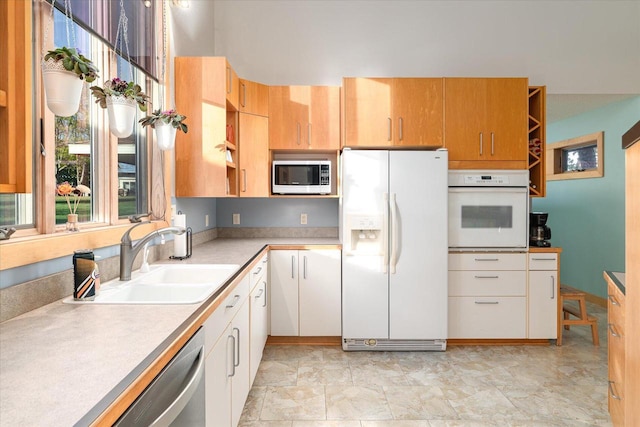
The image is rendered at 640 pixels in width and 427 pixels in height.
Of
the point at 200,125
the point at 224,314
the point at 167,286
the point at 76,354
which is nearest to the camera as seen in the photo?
the point at 76,354

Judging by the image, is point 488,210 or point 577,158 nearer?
point 488,210

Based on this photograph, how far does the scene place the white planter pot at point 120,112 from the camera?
1.39m

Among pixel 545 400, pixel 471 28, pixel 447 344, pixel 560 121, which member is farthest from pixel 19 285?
pixel 560 121

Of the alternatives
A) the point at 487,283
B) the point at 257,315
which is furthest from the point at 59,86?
the point at 487,283

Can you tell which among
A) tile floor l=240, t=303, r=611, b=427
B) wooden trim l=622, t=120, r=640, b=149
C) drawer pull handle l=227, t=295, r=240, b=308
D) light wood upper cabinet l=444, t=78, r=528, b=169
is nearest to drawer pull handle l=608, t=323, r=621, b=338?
tile floor l=240, t=303, r=611, b=427

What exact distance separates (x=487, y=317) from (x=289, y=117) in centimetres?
246

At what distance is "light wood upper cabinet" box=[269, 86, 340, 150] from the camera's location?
329cm

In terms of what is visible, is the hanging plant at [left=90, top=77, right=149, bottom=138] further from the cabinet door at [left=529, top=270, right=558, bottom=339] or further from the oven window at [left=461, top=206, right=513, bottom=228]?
the cabinet door at [left=529, top=270, right=558, bottom=339]

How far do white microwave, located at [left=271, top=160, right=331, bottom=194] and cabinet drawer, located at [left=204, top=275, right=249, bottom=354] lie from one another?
1351mm

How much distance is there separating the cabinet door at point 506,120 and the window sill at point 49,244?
2.91m

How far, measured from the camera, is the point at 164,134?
6.33 feet

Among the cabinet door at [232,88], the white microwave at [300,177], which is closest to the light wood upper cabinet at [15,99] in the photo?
the cabinet door at [232,88]

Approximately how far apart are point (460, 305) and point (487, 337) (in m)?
0.36

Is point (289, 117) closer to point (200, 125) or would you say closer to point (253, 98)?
point (253, 98)
